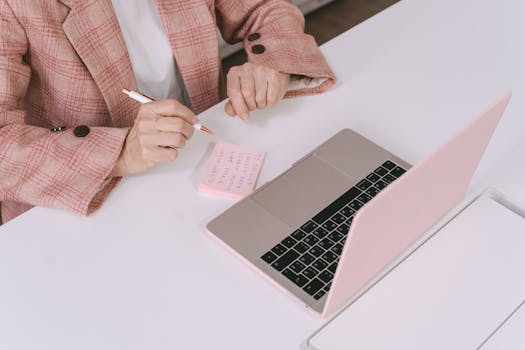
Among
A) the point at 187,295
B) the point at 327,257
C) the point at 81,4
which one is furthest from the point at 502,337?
the point at 81,4

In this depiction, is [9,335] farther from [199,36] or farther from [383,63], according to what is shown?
[383,63]

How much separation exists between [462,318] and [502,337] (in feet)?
0.17

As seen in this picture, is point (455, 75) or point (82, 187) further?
point (455, 75)

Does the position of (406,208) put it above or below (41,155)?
above

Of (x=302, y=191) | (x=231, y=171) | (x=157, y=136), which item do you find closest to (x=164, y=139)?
(x=157, y=136)

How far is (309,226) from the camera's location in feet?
3.04

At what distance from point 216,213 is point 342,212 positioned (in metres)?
0.19

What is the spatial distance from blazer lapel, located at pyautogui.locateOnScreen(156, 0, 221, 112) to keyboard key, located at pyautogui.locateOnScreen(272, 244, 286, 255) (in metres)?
0.47

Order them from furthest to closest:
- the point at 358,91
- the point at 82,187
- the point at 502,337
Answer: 1. the point at 358,91
2. the point at 82,187
3. the point at 502,337

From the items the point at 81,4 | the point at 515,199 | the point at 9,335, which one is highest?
the point at 81,4

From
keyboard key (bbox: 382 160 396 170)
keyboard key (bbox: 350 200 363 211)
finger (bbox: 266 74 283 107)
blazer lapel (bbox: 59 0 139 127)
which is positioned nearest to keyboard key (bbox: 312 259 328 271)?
keyboard key (bbox: 350 200 363 211)

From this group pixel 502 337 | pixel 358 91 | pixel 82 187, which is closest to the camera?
pixel 502 337

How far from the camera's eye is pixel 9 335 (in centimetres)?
82

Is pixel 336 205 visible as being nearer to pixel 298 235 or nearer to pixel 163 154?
pixel 298 235
